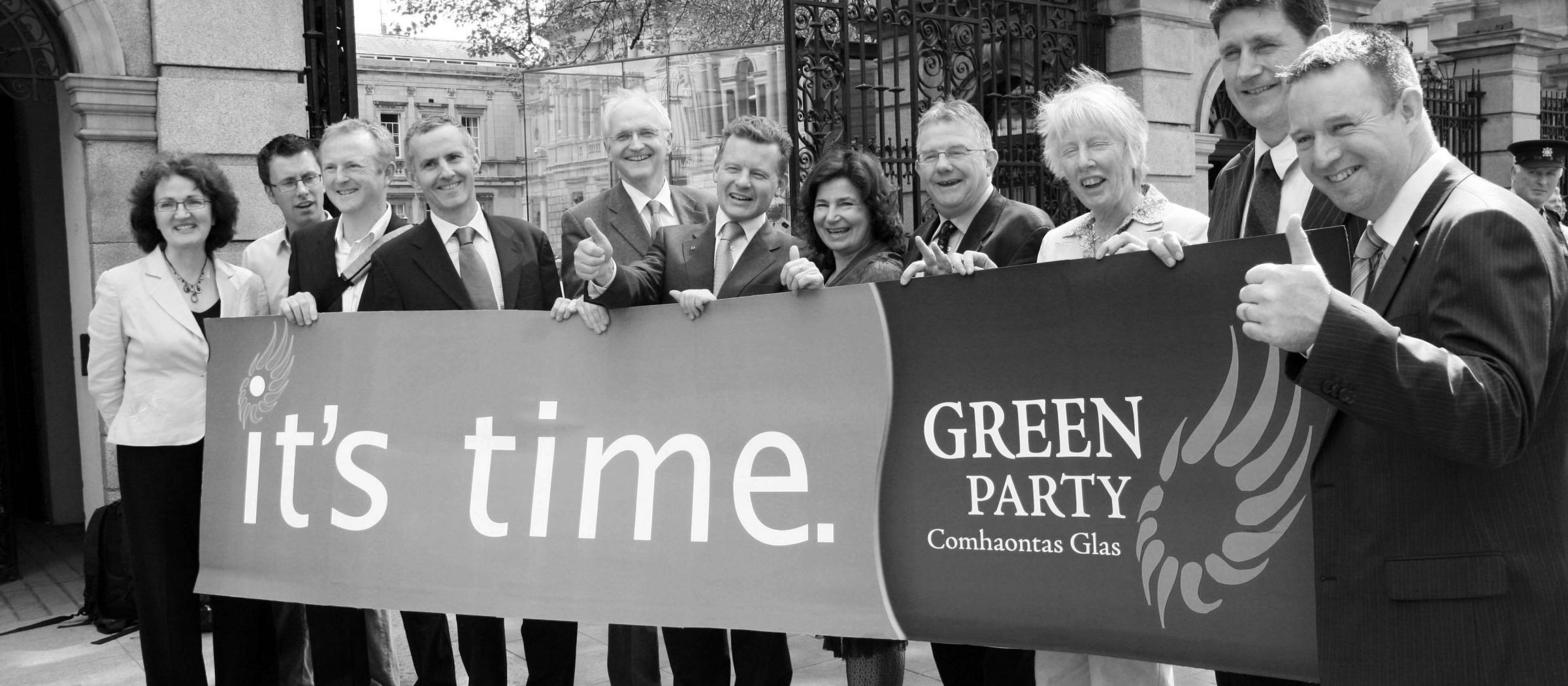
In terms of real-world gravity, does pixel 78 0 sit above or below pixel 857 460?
above

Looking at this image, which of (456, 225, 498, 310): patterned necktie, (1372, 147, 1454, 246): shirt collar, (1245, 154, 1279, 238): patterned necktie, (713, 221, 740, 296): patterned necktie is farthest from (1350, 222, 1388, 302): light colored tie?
(456, 225, 498, 310): patterned necktie

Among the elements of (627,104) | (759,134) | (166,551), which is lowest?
(166,551)

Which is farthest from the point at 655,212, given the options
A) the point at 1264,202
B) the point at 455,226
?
the point at 1264,202

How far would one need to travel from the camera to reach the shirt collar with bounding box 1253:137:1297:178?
3.03 meters

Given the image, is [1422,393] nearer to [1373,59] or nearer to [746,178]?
[1373,59]

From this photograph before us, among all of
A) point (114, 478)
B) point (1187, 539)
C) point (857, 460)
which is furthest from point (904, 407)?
point (114, 478)

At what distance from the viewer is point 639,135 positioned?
498 centimetres

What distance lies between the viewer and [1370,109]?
2.07 meters

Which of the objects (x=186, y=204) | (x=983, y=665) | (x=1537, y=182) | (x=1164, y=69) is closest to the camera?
(x=983, y=665)

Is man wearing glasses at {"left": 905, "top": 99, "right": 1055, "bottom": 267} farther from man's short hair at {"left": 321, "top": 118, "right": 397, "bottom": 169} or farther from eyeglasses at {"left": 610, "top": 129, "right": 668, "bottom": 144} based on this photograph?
man's short hair at {"left": 321, "top": 118, "right": 397, "bottom": 169}

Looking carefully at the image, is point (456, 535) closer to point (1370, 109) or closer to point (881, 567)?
point (881, 567)

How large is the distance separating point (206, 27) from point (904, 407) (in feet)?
17.4

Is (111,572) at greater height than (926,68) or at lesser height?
lesser

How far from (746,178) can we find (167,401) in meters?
2.18
